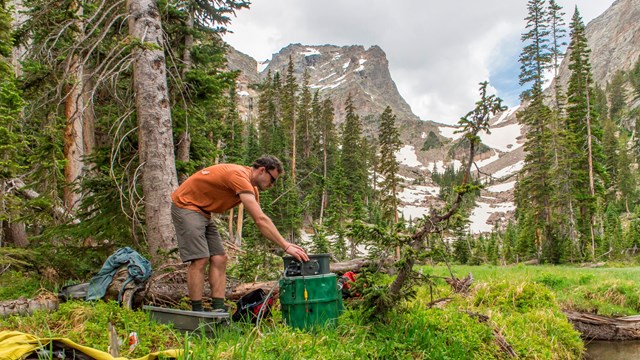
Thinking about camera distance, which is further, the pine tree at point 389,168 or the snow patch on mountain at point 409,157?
the snow patch on mountain at point 409,157

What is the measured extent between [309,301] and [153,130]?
13.6ft

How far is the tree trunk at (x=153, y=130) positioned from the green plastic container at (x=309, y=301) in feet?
9.33

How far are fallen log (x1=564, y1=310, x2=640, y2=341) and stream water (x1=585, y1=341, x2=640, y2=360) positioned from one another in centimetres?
11

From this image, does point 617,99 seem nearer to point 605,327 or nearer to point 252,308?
point 605,327

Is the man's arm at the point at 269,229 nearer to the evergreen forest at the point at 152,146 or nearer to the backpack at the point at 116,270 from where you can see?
the evergreen forest at the point at 152,146

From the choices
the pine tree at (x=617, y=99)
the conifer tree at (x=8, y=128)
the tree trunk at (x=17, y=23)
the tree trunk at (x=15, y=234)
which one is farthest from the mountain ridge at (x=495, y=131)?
the conifer tree at (x=8, y=128)

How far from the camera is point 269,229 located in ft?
13.0

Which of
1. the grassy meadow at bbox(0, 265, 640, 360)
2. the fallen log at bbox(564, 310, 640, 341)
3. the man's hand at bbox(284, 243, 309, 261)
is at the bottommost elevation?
the fallen log at bbox(564, 310, 640, 341)

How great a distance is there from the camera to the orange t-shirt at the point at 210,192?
4.52 metres

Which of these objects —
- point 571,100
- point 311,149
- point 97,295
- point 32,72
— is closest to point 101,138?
point 32,72

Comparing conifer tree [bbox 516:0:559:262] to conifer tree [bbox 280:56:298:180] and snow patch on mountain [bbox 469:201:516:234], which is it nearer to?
conifer tree [bbox 280:56:298:180]

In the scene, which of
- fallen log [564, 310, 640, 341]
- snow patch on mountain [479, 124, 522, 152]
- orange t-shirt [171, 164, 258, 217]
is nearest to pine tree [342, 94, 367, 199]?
fallen log [564, 310, 640, 341]

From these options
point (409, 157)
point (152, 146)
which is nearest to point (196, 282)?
point (152, 146)

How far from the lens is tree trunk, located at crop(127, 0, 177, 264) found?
20.3 feet
